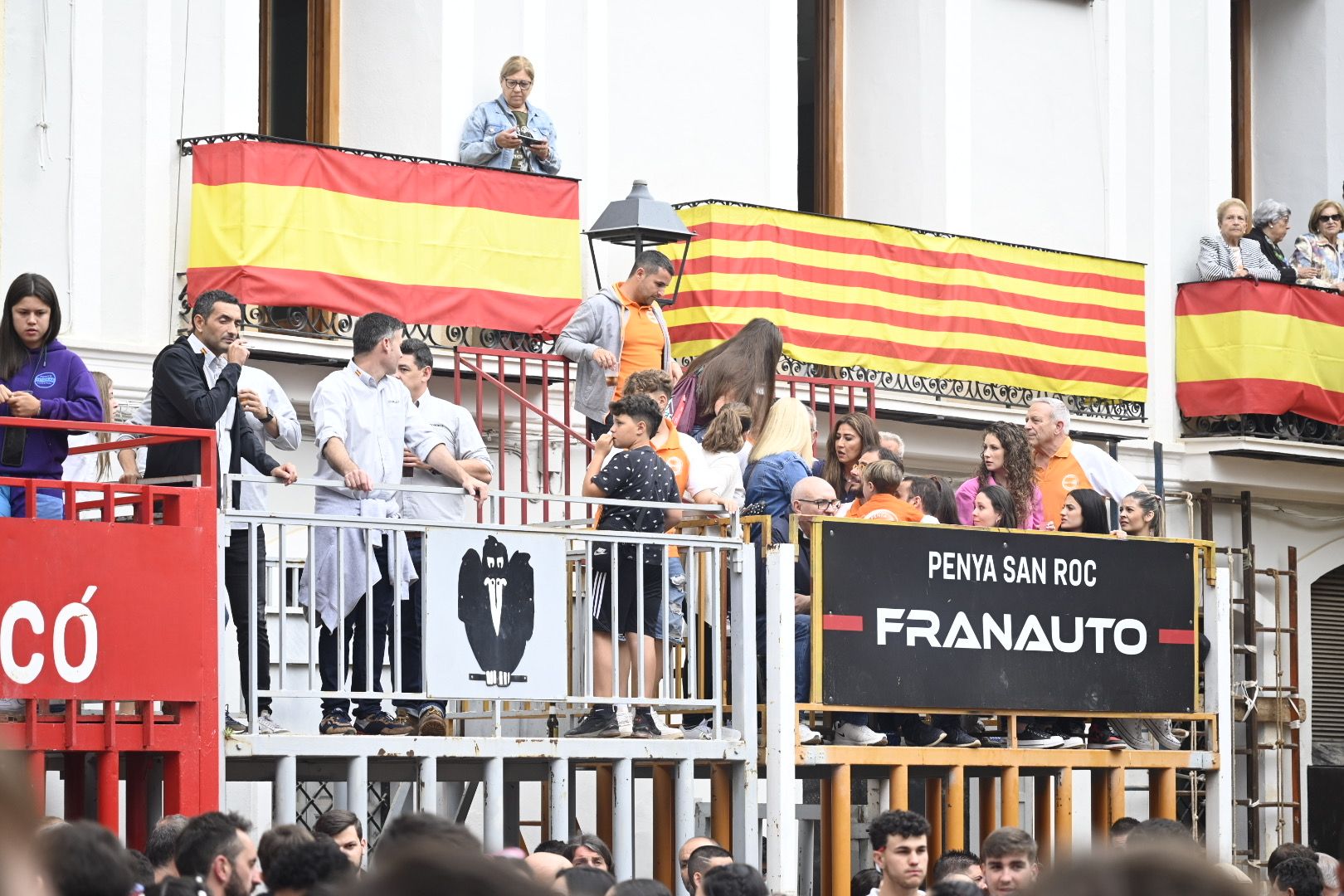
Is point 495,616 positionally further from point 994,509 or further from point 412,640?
point 994,509

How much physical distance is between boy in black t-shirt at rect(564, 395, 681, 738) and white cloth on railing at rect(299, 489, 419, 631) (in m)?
1.00

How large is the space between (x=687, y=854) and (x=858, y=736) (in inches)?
65.0

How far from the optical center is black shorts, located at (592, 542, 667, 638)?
10.9 metres

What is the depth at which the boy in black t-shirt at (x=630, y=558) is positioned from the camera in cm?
1082

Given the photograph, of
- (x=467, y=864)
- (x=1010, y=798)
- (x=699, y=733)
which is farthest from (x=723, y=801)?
(x=467, y=864)

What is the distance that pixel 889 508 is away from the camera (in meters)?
11.6

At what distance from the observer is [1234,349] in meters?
20.0

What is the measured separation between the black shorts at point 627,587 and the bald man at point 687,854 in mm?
1098

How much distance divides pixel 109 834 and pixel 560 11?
13.5m

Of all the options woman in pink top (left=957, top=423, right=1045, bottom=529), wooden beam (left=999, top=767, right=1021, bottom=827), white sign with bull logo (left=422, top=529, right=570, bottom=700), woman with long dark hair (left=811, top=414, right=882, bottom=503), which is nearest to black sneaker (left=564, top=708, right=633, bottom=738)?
white sign with bull logo (left=422, top=529, right=570, bottom=700)

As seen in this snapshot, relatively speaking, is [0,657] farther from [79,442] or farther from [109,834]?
[109,834]

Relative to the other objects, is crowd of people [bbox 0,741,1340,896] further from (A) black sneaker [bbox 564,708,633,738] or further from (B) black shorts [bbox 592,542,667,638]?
(B) black shorts [bbox 592,542,667,638]

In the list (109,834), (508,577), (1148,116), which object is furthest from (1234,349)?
(109,834)

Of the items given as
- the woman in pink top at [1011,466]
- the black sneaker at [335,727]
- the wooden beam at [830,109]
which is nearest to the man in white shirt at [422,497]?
the black sneaker at [335,727]
